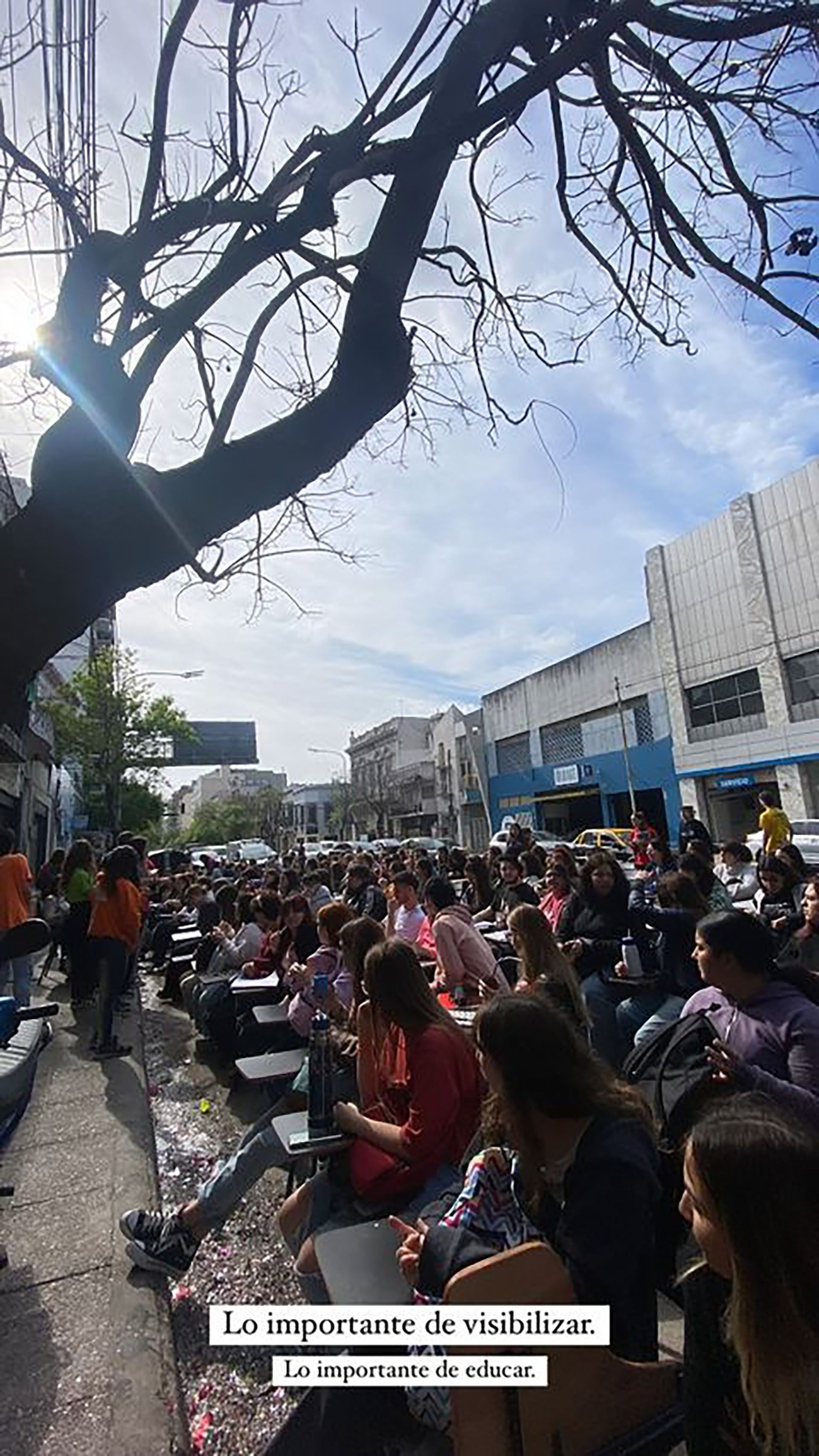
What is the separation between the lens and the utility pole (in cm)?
3409

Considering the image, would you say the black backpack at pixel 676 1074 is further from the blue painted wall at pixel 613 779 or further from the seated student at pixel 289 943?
the blue painted wall at pixel 613 779

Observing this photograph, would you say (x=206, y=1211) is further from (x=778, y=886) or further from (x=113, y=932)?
(x=778, y=886)

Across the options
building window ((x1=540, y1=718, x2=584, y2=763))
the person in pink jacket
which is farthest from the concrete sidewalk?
building window ((x1=540, y1=718, x2=584, y2=763))

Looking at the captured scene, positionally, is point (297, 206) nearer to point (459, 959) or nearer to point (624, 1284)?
point (624, 1284)

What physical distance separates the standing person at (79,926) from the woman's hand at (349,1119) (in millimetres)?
6201

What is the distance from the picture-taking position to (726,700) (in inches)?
1188

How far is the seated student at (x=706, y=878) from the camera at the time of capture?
550 centimetres

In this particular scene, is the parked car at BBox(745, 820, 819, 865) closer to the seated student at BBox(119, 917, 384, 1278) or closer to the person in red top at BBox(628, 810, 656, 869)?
the person in red top at BBox(628, 810, 656, 869)

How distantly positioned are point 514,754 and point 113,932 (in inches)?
1559

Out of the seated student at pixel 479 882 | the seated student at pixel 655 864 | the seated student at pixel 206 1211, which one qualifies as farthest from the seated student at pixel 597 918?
the seated student at pixel 479 882

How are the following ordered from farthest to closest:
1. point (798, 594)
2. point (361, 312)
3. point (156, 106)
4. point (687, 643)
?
point (687, 643) → point (798, 594) → point (156, 106) → point (361, 312)

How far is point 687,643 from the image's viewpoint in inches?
1251

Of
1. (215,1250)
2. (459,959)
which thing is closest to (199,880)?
(459,959)

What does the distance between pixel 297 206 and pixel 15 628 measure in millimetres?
1909
